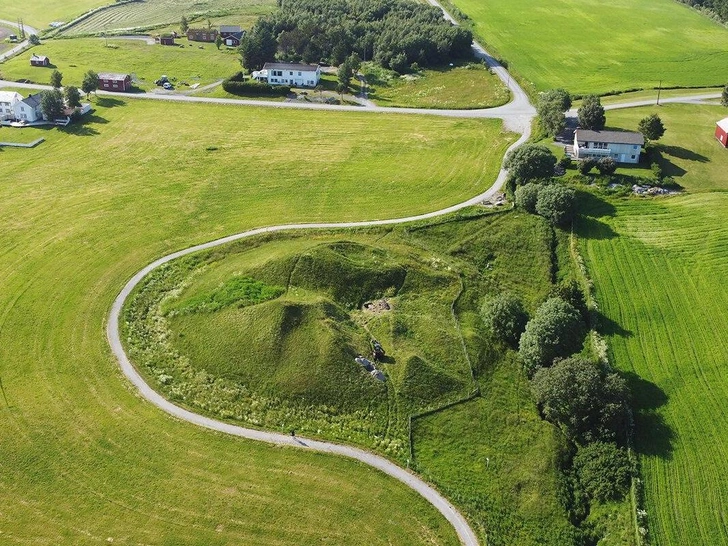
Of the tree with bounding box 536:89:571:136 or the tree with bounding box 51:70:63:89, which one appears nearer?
the tree with bounding box 536:89:571:136

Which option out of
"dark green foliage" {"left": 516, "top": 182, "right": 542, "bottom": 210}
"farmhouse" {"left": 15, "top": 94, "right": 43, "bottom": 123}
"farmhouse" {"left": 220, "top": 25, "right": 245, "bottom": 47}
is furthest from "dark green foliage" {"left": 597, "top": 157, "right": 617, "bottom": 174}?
"farmhouse" {"left": 220, "top": 25, "right": 245, "bottom": 47}

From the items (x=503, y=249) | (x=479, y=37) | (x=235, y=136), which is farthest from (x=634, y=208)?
(x=479, y=37)

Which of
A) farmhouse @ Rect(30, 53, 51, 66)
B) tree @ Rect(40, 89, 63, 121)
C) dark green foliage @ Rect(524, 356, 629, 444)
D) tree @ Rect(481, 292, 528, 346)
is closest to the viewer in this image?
dark green foliage @ Rect(524, 356, 629, 444)

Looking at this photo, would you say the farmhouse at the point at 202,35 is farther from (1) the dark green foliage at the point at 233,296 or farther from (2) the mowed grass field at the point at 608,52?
(1) the dark green foliage at the point at 233,296

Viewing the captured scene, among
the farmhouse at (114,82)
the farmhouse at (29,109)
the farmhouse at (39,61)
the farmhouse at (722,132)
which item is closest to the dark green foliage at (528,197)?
the farmhouse at (722,132)

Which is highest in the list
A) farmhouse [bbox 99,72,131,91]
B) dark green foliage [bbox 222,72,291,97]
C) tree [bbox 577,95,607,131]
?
farmhouse [bbox 99,72,131,91]

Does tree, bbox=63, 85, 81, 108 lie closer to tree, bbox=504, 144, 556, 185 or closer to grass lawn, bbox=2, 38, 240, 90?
grass lawn, bbox=2, 38, 240, 90

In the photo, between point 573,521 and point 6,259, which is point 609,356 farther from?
point 6,259
